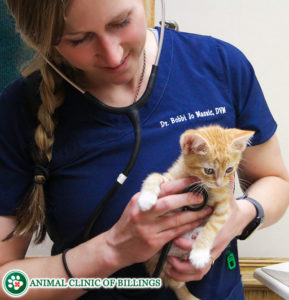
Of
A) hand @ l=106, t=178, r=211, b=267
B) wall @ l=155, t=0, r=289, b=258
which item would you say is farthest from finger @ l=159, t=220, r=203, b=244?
wall @ l=155, t=0, r=289, b=258

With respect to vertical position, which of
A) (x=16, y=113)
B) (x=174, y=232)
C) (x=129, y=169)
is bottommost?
(x=174, y=232)

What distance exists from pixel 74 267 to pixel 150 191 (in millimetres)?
261

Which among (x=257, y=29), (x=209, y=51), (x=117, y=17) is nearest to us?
(x=117, y=17)

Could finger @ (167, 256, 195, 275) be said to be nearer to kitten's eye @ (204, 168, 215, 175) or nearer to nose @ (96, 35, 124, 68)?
kitten's eye @ (204, 168, 215, 175)

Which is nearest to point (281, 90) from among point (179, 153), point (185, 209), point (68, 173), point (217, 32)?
point (217, 32)

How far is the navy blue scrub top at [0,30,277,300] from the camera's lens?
79cm

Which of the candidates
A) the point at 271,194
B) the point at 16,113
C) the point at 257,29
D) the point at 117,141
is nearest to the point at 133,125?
the point at 117,141

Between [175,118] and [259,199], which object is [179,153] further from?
[259,199]

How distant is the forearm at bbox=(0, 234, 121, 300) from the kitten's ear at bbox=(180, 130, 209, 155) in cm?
29

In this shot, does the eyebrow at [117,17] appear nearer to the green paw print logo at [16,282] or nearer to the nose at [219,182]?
the nose at [219,182]

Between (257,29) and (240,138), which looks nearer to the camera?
(240,138)

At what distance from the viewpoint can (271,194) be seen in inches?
36.4

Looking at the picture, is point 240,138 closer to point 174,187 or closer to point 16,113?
point 174,187

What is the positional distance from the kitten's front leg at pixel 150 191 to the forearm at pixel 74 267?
145 millimetres
